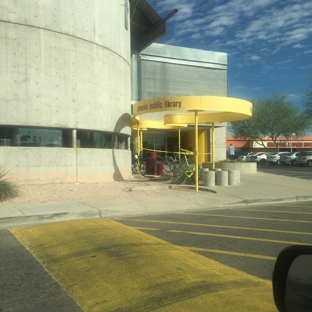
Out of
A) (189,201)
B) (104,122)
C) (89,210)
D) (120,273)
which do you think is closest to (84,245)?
(120,273)

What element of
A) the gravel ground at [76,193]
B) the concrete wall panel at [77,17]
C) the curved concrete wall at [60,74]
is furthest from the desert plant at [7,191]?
the concrete wall panel at [77,17]

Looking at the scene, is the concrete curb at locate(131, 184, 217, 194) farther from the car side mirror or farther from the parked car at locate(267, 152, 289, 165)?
the parked car at locate(267, 152, 289, 165)

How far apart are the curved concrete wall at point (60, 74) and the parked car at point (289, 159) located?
88.2 ft

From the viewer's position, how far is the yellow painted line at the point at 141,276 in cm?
418

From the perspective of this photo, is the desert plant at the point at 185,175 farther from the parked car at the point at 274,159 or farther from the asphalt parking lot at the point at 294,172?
the parked car at the point at 274,159

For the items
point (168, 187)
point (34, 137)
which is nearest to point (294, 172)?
point (168, 187)

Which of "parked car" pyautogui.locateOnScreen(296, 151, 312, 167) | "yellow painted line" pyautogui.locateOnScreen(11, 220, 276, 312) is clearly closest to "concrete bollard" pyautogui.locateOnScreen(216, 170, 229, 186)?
"yellow painted line" pyautogui.locateOnScreen(11, 220, 276, 312)

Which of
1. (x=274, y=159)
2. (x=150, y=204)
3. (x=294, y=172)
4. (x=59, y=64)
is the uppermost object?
(x=59, y=64)

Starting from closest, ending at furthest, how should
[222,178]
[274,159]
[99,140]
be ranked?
1. [222,178]
2. [99,140]
3. [274,159]

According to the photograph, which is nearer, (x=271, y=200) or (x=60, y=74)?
(x=271, y=200)

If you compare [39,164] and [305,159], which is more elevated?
[39,164]

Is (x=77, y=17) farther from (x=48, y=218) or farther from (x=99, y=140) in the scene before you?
(x=48, y=218)

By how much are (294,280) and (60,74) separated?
1517cm

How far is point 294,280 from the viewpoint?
1.93 meters
